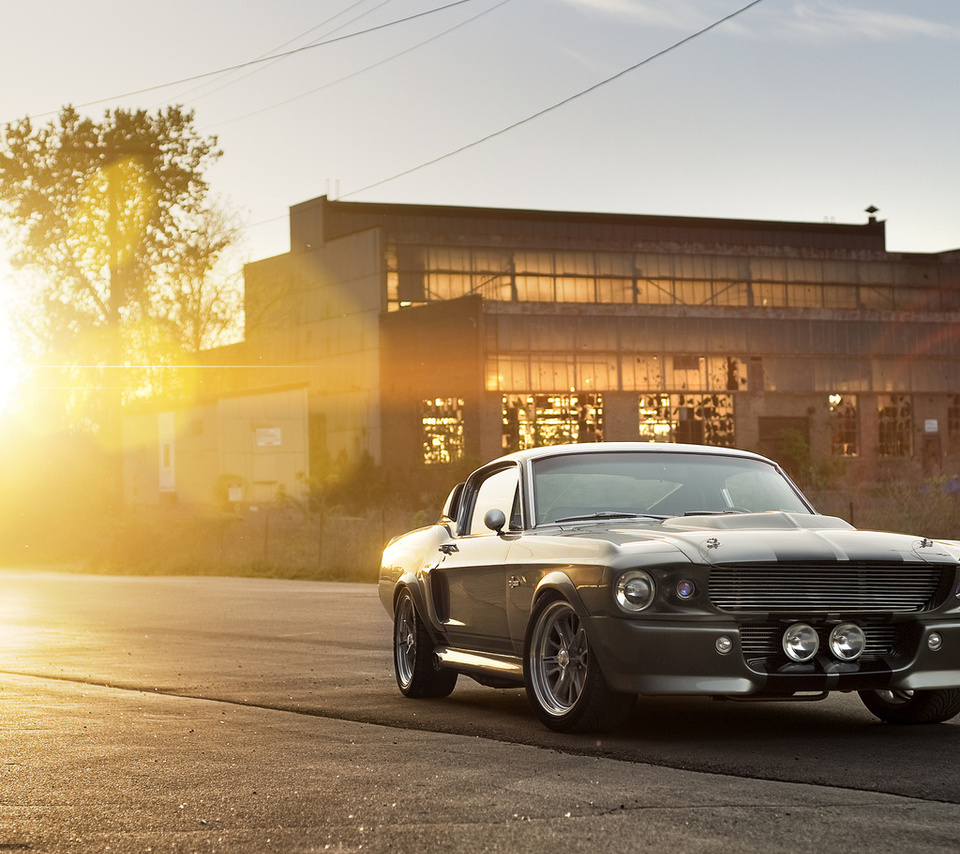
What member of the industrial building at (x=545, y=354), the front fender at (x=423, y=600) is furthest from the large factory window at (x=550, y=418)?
the front fender at (x=423, y=600)

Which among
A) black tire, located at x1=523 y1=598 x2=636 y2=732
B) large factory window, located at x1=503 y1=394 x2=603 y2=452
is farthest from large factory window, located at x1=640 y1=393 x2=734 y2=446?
black tire, located at x1=523 y1=598 x2=636 y2=732

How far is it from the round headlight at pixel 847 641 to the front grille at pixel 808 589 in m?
0.09

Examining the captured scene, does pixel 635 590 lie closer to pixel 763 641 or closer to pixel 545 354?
pixel 763 641

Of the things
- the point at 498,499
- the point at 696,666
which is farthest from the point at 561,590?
the point at 498,499

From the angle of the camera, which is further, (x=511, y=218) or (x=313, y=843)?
(x=511, y=218)

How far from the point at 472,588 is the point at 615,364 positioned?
54013 mm

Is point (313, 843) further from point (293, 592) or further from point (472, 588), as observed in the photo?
point (293, 592)

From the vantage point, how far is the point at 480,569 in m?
9.12

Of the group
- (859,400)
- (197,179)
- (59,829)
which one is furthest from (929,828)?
(859,400)

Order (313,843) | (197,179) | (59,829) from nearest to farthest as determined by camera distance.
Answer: (313,843) < (59,829) < (197,179)

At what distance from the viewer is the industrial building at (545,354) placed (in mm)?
61531

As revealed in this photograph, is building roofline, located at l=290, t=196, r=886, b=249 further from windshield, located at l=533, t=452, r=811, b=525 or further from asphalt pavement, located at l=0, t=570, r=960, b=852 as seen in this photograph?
windshield, located at l=533, t=452, r=811, b=525

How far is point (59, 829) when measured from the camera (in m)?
5.59

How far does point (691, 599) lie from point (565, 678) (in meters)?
0.95
